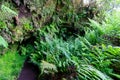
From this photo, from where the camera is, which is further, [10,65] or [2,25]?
[10,65]

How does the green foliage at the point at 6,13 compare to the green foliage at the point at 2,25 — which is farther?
the green foliage at the point at 2,25

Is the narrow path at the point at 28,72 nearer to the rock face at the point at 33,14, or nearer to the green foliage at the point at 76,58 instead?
the green foliage at the point at 76,58

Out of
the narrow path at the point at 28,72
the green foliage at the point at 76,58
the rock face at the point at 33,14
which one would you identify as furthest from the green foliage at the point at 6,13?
the narrow path at the point at 28,72

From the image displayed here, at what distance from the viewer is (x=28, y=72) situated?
550 centimetres

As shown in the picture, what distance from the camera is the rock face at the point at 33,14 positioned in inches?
205

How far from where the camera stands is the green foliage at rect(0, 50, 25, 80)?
16.1 feet

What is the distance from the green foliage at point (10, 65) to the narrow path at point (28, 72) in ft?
0.38

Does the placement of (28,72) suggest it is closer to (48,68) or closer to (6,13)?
(48,68)

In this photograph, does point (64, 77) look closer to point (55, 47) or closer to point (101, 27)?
point (55, 47)

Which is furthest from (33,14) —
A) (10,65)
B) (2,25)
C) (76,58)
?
(76,58)

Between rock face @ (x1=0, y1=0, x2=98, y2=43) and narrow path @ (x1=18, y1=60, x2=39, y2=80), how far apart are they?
2.32ft

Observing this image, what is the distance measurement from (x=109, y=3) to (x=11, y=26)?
4.92m

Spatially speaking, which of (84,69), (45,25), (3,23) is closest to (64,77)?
(84,69)

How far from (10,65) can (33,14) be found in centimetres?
169
